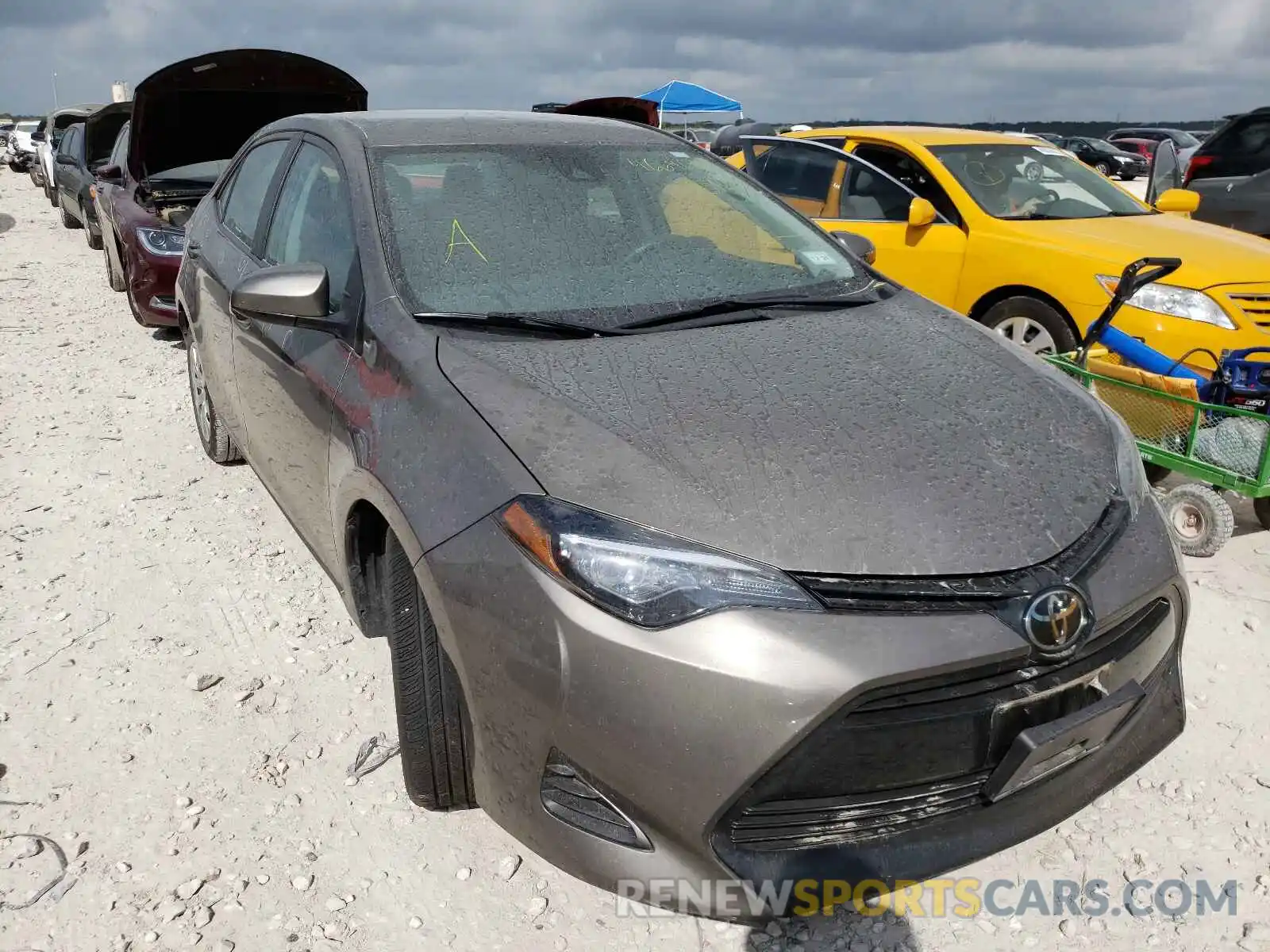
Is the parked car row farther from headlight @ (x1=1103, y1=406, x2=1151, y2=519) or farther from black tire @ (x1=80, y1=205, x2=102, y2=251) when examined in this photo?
black tire @ (x1=80, y1=205, x2=102, y2=251)

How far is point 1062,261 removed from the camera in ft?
17.0

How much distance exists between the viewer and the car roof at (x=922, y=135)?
634 centimetres

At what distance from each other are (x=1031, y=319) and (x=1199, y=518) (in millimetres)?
1934

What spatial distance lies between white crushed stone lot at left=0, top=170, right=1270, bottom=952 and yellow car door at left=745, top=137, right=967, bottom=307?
2.46 meters

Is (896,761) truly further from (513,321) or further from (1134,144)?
(1134,144)

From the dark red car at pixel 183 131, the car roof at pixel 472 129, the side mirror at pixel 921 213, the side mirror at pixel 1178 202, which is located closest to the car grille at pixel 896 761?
the car roof at pixel 472 129

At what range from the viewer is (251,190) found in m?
3.70

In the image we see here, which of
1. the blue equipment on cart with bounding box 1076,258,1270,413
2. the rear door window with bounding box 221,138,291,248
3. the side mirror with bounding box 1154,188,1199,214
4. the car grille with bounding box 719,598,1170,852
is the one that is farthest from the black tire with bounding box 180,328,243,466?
the side mirror with bounding box 1154,188,1199,214

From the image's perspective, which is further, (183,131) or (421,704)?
(183,131)

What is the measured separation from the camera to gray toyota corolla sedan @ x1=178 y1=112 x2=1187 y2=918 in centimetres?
167

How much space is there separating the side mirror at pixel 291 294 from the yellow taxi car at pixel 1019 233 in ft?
10.8

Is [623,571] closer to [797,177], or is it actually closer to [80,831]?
[80,831]

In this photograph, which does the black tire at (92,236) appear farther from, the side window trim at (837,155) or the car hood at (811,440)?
the car hood at (811,440)

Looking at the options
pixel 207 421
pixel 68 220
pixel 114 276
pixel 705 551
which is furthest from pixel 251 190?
pixel 68 220
